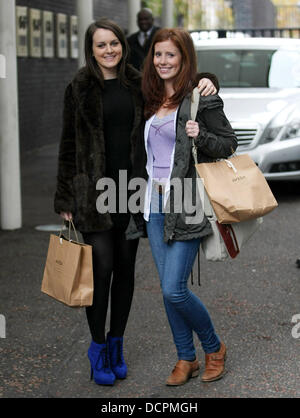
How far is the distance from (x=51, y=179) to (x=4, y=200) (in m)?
3.66

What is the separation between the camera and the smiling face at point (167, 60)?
4.21 metres

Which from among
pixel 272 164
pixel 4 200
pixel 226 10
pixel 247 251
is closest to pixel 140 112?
pixel 247 251

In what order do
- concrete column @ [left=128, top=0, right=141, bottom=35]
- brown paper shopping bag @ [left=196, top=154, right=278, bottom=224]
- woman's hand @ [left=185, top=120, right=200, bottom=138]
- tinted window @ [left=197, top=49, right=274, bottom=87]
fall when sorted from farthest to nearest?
concrete column @ [left=128, top=0, right=141, bottom=35]
tinted window @ [left=197, top=49, right=274, bottom=87]
brown paper shopping bag @ [left=196, top=154, right=278, bottom=224]
woman's hand @ [left=185, top=120, right=200, bottom=138]

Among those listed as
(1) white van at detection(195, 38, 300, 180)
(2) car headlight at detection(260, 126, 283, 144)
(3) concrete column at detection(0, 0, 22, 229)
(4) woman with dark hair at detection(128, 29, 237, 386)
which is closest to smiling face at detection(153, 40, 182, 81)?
(4) woman with dark hair at detection(128, 29, 237, 386)

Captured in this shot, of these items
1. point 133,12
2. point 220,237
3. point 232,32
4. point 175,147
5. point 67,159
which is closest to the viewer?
point 175,147

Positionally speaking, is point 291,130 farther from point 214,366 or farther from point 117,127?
point 117,127

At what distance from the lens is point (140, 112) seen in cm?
439

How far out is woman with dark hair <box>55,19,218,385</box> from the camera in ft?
14.3

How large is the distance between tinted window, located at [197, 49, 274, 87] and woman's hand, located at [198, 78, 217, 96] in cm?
730

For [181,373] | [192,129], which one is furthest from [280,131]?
[192,129]

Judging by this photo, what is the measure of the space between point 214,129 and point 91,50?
0.74m

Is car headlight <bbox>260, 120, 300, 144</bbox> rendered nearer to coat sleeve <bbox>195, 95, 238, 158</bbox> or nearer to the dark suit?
the dark suit

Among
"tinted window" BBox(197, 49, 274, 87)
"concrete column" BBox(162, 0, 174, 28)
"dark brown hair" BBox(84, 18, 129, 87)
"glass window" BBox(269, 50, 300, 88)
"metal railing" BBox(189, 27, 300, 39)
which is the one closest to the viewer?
"dark brown hair" BBox(84, 18, 129, 87)

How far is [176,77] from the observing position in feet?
13.9
